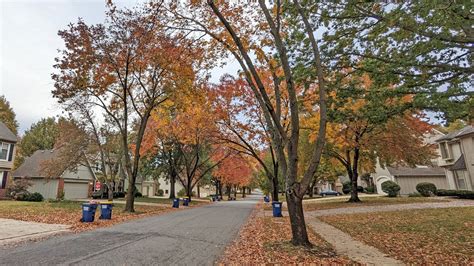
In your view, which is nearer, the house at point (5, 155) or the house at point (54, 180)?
the house at point (5, 155)

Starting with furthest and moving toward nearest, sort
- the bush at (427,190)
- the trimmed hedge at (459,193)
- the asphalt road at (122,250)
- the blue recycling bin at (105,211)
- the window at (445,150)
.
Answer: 1. the bush at (427,190)
2. the window at (445,150)
3. the trimmed hedge at (459,193)
4. the blue recycling bin at (105,211)
5. the asphalt road at (122,250)

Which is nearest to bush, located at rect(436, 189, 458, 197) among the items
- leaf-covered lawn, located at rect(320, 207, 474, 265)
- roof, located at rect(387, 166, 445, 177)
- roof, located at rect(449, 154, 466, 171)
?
roof, located at rect(449, 154, 466, 171)

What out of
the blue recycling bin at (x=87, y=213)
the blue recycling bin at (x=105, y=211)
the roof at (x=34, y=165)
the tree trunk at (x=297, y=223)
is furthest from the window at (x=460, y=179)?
the roof at (x=34, y=165)

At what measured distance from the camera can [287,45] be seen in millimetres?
10109

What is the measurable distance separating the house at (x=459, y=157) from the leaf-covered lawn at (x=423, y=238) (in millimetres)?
17856

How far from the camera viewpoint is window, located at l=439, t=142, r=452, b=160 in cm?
2813

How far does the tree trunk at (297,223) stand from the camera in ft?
23.6

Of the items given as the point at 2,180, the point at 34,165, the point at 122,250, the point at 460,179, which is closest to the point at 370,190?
the point at 460,179

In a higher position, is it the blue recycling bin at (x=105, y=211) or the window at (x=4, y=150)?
the window at (x=4, y=150)

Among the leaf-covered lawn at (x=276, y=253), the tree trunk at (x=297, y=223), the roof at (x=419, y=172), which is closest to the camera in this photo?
the leaf-covered lawn at (x=276, y=253)

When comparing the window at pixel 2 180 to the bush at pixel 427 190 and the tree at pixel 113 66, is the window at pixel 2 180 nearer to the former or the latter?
the tree at pixel 113 66

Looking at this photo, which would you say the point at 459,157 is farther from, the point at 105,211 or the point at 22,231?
the point at 22,231

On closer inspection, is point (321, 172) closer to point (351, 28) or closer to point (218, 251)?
point (351, 28)

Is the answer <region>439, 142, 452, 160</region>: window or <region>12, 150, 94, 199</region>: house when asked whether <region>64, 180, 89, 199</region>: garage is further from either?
<region>439, 142, 452, 160</region>: window
